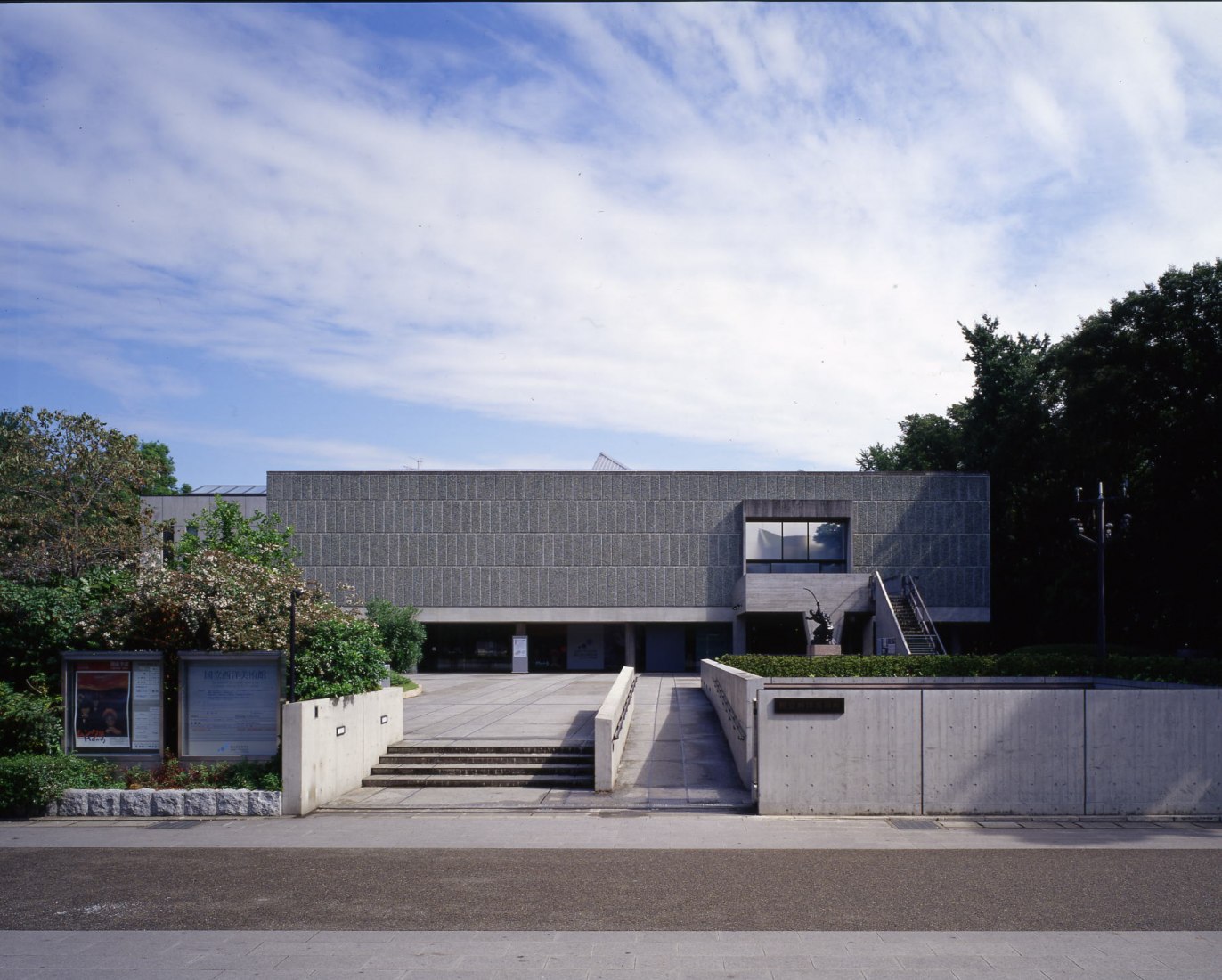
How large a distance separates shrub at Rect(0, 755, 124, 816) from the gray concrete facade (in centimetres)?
3024

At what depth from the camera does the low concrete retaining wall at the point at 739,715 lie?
13.9 metres

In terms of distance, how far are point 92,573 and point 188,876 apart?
7447 millimetres

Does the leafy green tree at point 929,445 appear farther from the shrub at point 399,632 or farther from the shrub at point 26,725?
the shrub at point 26,725

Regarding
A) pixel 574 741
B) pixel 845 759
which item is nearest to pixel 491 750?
pixel 574 741

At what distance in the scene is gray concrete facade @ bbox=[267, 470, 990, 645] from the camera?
43.2 meters

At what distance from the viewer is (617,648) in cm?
4631

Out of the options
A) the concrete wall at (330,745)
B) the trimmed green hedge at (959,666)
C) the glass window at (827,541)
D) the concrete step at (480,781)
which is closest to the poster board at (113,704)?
the concrete wall at (330,745)

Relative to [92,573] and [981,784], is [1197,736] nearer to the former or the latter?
[981,784]

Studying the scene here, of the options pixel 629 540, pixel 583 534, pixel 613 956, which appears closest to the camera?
pixel 613 956

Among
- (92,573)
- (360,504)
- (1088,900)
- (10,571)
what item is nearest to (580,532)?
(360,504)

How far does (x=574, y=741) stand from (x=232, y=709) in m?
5.65

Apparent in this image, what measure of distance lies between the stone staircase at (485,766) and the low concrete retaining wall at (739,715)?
2.30 meters

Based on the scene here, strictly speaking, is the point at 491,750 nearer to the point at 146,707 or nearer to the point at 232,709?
the point at 232,709

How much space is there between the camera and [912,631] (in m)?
37.2
